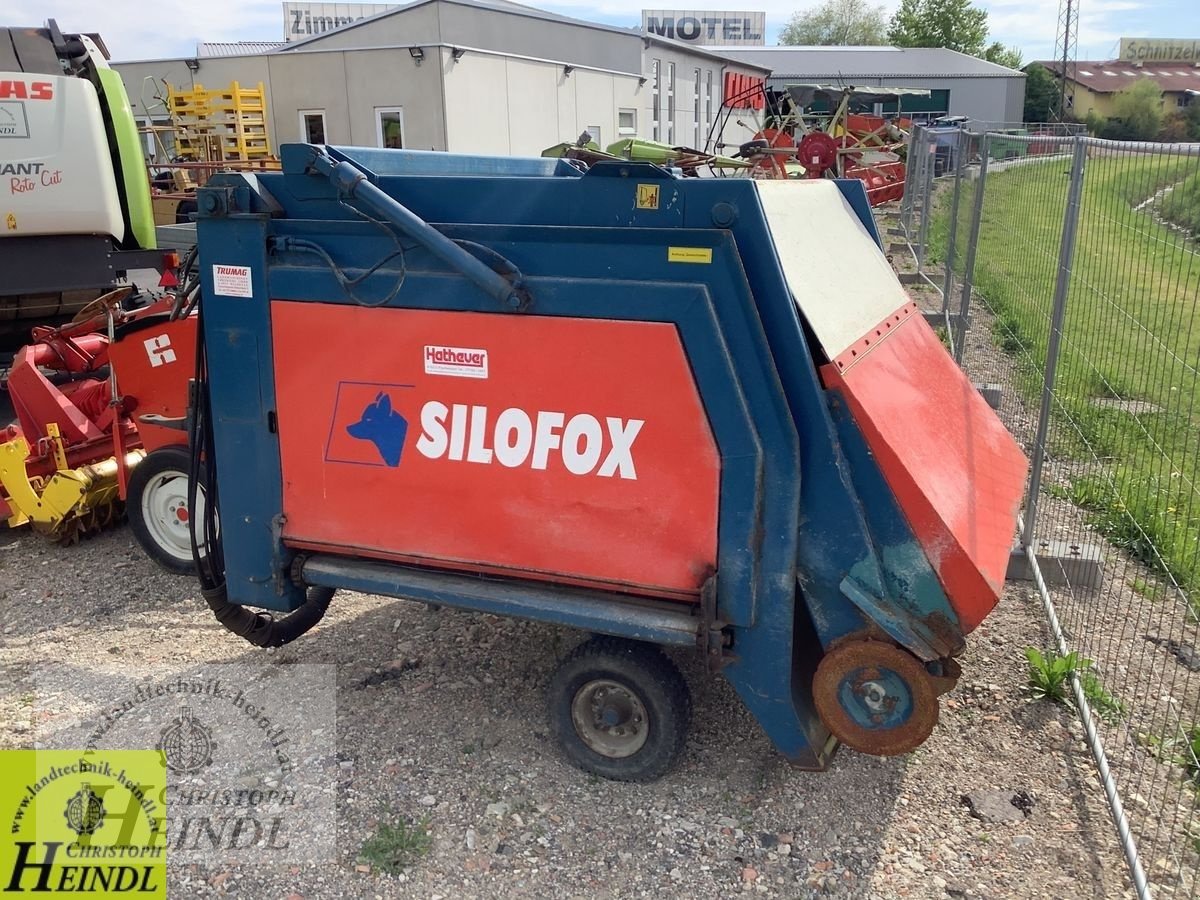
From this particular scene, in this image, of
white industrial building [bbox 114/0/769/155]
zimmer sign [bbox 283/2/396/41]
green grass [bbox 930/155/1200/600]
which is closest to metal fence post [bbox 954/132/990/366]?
green grass [bbox 930/155/1200/600]

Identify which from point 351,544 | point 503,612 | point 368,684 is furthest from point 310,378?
point 368,684

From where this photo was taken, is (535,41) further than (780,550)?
Yes

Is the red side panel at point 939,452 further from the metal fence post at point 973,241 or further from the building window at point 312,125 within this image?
the building window at point 312,125

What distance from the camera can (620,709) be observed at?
315 centimetres

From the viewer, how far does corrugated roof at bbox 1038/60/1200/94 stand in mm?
57400

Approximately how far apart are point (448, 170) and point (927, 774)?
9.11ft

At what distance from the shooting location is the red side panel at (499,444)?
2.79 m

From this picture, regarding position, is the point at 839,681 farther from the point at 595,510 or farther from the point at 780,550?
the point at 595,510

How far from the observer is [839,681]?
9.13 ft

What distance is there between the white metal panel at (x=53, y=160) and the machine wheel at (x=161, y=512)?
3.61m

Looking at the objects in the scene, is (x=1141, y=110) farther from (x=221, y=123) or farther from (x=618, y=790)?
(x=618, y=790)

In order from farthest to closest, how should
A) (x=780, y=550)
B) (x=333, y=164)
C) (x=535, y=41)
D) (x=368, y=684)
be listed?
1. (x=535, y=41)
2. (x=368, y=684)
3. (x=333, y=164)
4. (x=780, y=550)

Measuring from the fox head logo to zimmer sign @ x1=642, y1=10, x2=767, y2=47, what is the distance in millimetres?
90442

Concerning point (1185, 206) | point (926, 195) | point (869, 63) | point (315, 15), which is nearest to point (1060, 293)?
point (1185, 206)
